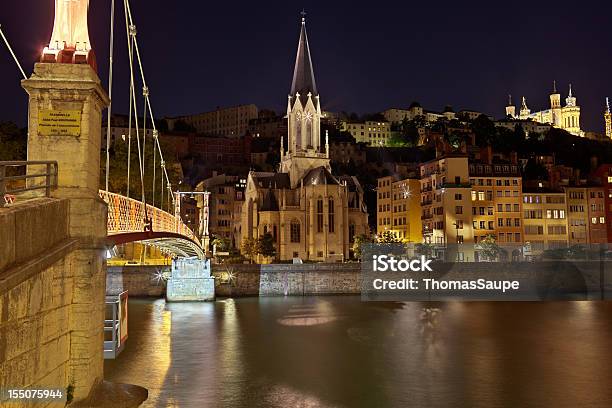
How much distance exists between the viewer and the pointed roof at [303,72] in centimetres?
9388

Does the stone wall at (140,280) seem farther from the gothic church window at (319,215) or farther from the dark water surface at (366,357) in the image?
A: the gothic church window at (319,215)

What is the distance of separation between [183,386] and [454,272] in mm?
41591

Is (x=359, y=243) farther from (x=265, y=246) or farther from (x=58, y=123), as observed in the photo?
(x=58, y=123)

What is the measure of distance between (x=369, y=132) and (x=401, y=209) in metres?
90.7

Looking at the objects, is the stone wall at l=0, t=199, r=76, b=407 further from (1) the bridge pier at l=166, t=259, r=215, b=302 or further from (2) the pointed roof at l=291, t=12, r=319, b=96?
(2) the pointed roof at l=291, t=12, r=319, b=96

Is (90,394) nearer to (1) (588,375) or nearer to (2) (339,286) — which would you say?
(1) (588,375)

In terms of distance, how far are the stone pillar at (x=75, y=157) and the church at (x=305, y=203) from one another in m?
70.7

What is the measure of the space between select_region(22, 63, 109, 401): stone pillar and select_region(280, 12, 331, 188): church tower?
257 ft

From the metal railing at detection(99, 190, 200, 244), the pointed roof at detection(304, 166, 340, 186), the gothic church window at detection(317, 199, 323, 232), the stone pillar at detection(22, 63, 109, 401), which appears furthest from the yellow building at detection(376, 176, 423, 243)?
the stone pillar at detection(22, 63, 109, 401)

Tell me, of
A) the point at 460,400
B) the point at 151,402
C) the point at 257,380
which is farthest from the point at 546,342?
the point at 151,402

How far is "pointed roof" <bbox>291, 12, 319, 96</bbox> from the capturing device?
9388 centimetres

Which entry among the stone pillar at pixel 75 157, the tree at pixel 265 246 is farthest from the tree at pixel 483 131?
the stone pillar at pixel 75 157

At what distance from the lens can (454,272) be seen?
58.7 m

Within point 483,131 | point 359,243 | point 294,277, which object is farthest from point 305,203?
point 483,131
